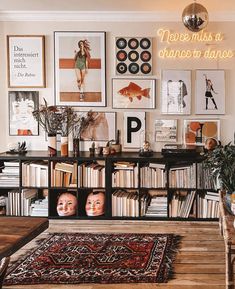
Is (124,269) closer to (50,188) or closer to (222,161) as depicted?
(222,161)

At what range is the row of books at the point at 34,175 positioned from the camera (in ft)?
17.5

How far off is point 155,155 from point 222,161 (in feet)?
5.35

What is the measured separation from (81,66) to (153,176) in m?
1.74

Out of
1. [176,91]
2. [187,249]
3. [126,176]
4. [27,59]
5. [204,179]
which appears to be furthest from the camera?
[27,59]

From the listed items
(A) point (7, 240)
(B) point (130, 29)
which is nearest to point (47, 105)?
(B) point (130, 29)

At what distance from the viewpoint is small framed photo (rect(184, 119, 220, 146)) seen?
213 inches

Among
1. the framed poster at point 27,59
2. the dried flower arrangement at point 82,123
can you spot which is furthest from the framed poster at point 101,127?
the framed poster at point 27,59

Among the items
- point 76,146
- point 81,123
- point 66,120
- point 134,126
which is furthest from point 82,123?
point 134,126

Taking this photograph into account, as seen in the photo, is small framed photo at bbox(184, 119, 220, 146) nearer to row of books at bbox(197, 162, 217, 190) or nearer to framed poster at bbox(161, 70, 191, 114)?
framed poster at bbox(161, 70, 191, 114)

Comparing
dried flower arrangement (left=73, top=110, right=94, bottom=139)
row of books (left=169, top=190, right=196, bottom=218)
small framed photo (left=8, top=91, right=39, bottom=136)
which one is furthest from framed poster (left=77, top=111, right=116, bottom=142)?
row of books (left=169, top=190, right=196, bottom=218)

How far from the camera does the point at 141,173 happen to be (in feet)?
17.1

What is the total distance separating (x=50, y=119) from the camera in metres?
5.46

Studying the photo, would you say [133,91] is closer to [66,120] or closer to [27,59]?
[66,120]

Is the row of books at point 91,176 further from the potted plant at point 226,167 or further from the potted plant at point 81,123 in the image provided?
the potted plant at point 226,167
